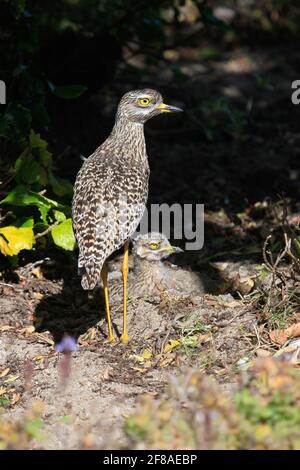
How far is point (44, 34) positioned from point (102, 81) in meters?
0.80

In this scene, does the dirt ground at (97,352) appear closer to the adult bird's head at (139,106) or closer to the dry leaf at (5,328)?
the dry leaf at (5,328)

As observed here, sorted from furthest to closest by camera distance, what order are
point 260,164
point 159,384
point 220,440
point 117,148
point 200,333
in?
point 260,164, point 117,148, point 200,333, point 159,384, point 220,440

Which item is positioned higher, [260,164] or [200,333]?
[260,164]

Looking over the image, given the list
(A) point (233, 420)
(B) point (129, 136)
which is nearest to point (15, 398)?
(A) point (233, 420)

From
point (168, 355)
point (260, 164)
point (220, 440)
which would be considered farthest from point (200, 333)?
point (260, 164)

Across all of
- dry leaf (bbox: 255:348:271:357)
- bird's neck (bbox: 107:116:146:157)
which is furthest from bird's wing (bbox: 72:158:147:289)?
dry leaf (bbox: 255:348:271:357)

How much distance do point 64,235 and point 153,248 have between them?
0.72m

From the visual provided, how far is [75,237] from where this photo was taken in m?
6.59

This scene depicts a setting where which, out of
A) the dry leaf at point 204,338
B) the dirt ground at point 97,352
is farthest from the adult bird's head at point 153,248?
the dry leaf at point 204,338

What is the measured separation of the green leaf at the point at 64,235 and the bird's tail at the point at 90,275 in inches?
32.0

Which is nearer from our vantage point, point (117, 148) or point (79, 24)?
point (117, 148)

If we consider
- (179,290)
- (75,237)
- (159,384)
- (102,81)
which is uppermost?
(102,81)

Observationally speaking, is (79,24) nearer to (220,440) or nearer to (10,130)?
(10,130)

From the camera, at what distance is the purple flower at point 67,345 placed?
19.6ft
